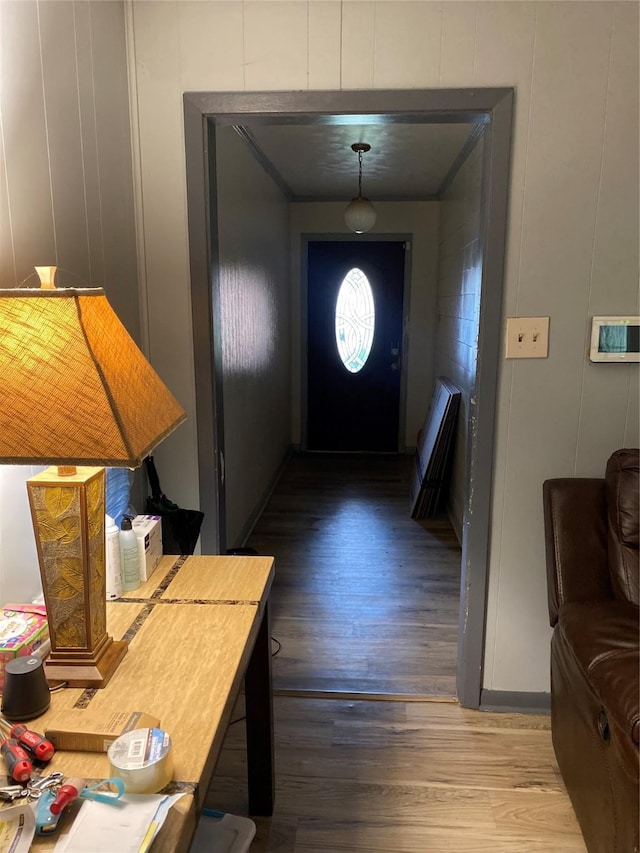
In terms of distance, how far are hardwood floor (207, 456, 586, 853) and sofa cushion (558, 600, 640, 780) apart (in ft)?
1.75

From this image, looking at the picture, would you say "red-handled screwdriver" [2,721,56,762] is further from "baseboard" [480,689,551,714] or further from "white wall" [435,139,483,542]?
"white wall" [435,139,483,542]

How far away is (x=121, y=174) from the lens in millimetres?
1799

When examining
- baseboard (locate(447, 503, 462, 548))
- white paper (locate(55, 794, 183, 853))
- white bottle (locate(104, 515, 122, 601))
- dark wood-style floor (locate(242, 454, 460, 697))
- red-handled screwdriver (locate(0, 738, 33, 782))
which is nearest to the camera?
white paper (locate(55, 794, 183, 853))

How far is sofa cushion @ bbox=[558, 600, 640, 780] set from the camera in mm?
1236

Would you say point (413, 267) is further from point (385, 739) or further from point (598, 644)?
point (598, 644)

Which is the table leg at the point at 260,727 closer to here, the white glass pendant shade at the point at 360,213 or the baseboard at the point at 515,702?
the baseboard at the point at 515,702

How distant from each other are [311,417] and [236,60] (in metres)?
4.07

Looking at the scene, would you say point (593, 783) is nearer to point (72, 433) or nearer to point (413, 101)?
point (72, 433)

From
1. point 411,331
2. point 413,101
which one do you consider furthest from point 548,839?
point 411,331

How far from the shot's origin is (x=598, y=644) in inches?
58.1

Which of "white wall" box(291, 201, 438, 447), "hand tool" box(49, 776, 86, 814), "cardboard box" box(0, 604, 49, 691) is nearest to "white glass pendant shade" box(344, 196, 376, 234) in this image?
"white wall" box(291, 201, 438, 447)

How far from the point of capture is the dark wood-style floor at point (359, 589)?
2.32 meters

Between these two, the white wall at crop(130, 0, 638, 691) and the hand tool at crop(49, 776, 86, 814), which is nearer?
the hand tool at crop(49, 776, 86, 814)

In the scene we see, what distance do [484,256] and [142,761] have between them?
1.61 metres
